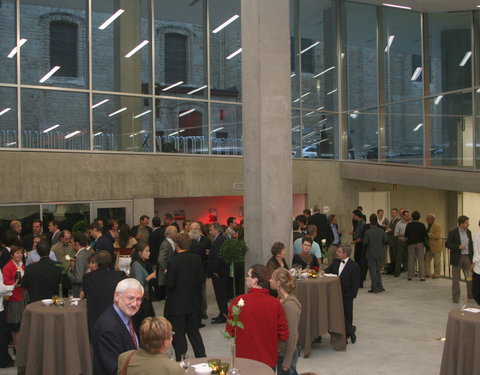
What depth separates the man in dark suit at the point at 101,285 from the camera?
20.6 feet

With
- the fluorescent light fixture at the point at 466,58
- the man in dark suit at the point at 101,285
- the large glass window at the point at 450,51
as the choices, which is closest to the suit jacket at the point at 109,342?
the man in dark suit at the point at 101,285

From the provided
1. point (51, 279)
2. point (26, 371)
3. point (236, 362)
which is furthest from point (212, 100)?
point (236, 362)

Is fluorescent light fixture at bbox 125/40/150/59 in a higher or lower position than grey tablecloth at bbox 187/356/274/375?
higher

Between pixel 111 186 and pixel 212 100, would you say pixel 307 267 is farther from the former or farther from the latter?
pixel 212 100

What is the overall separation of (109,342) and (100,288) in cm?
220

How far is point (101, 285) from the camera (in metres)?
6.27

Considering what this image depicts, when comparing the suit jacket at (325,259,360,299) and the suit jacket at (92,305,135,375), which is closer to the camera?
the suit jacket at (92,305,135,375)

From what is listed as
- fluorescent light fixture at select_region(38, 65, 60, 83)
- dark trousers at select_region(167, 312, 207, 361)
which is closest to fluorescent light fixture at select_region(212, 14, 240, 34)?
fluorescent light fixture at select_region(38, 65, 60, 83)

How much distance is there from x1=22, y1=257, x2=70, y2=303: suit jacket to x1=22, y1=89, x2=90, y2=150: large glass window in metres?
6.03

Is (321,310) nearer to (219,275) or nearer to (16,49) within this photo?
(219,275)

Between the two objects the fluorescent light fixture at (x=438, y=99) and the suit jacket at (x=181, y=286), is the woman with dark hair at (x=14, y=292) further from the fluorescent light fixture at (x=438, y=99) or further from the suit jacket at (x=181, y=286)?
the fluorescent light fixture at (x=438, y=99)

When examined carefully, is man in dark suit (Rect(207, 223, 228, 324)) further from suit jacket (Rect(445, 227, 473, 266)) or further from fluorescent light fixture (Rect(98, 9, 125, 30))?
fluorescent light fixture (Rect(98, 9, 125, 30))

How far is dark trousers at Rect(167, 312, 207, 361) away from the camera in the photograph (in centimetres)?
708

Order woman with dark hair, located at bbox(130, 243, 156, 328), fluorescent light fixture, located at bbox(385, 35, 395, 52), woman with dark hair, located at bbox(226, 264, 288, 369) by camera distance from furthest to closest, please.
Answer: fluorescent light fixture, located at bbox(385, 35, 395, 52) < woman with dark hair, located at bbox(130, 243, 156, 328) < woman with dark hair, located at bbox(226, 264, 288, 369)
